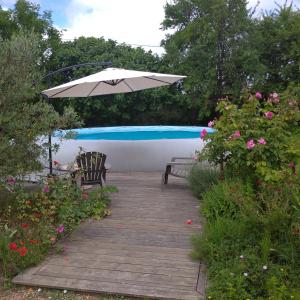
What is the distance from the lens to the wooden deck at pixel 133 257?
10.4 ft

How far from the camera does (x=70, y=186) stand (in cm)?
492

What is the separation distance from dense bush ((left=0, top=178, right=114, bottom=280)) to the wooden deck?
0.14m

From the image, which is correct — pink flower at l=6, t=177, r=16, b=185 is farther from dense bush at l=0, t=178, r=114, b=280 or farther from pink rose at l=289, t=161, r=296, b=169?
pink rose at l=289, t=161, r=296, b=169

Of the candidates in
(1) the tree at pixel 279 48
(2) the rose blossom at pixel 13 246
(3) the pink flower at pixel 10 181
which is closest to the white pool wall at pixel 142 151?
(3) the pink flower at pixel 10 181

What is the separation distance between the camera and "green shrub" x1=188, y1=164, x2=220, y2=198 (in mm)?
5723

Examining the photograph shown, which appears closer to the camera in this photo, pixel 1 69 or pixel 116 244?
pixel 116 244

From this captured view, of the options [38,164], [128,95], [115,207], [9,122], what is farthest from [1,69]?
[128,95]

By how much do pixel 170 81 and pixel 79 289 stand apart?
499cm

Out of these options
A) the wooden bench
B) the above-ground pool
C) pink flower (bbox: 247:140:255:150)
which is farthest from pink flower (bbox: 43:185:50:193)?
the above-ground pool

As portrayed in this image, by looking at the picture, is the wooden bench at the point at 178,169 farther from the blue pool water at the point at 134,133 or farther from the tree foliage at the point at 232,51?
the tree foliage at the point at 232,51

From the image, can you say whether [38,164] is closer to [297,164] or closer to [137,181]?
[137,181]

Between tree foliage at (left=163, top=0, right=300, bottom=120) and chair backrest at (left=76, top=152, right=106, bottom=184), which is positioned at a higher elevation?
tree foliage at (left=163, top=0, right=300, bottom=120)

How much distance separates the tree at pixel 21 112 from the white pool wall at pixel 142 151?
3.60m

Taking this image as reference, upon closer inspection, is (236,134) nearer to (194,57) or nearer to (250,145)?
(250,145)
